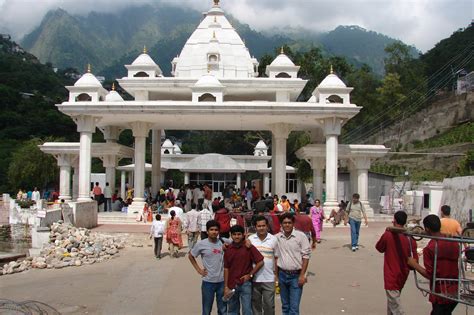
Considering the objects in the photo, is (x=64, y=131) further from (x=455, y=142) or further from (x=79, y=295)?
(x=79, y=295)

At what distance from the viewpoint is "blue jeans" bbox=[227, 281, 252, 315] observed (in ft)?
20.4

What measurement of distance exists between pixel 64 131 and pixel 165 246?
45693mm

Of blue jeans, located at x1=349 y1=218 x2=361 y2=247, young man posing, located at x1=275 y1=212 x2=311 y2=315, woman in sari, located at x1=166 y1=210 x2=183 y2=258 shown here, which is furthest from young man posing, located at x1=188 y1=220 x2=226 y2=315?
blue jeans, located at x1=349 y1=218 x2=361 y2=247

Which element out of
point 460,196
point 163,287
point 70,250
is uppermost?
point 460,196

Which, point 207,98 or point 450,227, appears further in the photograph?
point 207,98

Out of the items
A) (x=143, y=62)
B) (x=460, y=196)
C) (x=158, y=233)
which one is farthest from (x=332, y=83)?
(x=158, y=233)

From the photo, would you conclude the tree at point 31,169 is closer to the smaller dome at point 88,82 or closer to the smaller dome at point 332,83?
the smaller dome at point 88,82

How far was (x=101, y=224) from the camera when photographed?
21219 mm

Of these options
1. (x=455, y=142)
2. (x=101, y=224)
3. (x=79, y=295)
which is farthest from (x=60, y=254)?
(x=455, y=142)

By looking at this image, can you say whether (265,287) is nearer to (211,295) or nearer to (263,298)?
(263,298)

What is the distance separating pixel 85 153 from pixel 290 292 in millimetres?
17557

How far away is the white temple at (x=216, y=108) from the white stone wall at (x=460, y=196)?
4.53 m

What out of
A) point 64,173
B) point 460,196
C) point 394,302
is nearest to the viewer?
point 394,302

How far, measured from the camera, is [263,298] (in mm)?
6262
